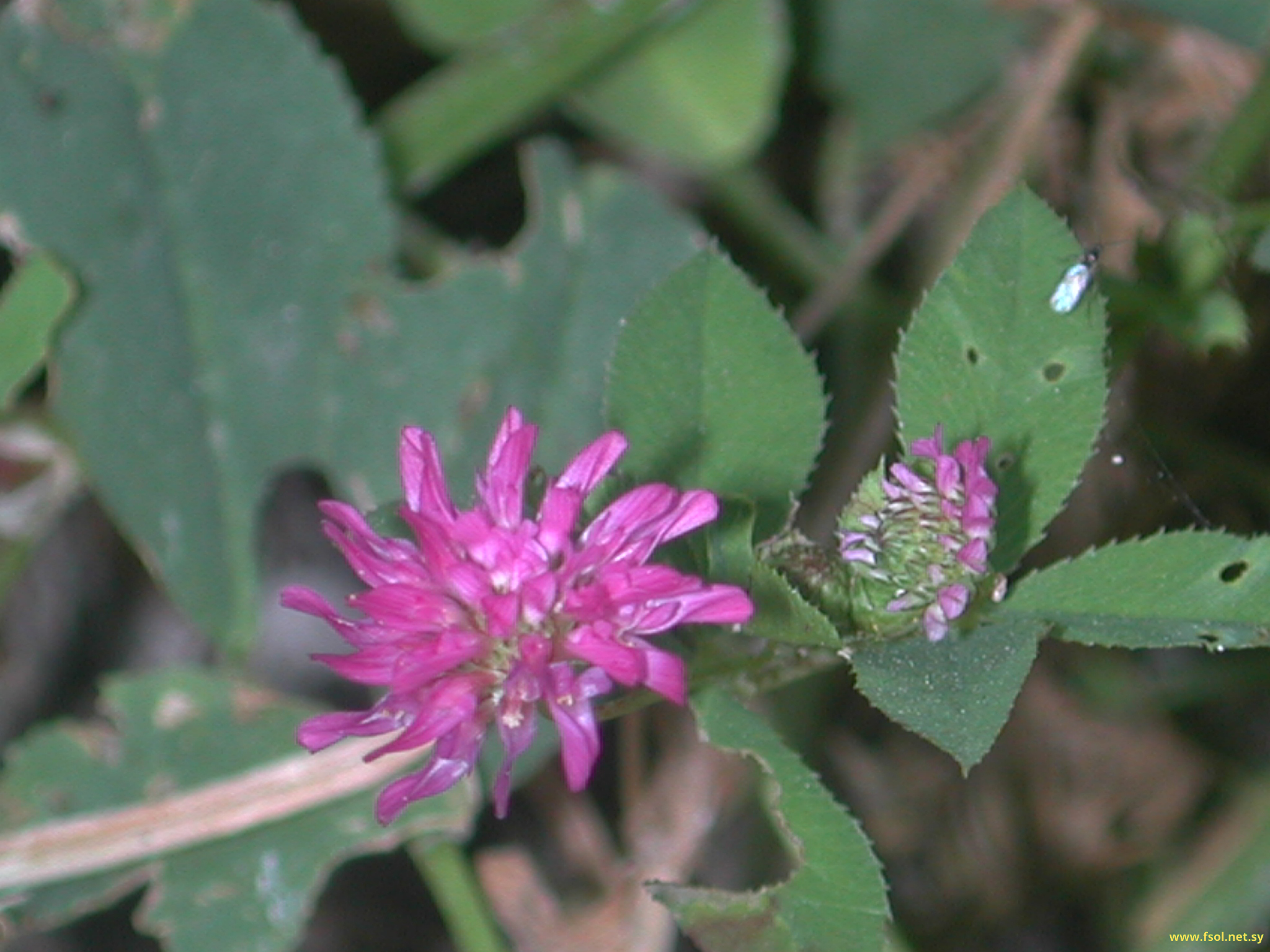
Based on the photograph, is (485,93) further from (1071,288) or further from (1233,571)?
(1233,571)

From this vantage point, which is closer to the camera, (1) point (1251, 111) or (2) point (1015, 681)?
(2) point (1015, 681)

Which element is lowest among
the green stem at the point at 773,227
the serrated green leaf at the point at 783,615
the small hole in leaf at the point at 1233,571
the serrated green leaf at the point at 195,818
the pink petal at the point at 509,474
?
the serrated green leaf at the point at 195,818

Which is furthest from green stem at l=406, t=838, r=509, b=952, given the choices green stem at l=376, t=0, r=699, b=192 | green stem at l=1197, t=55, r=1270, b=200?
green stem at l=1197, t=55, r=1270, b=200

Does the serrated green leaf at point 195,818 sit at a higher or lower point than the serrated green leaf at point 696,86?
lower

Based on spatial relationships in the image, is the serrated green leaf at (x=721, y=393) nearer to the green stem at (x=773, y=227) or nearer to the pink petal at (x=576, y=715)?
the pink petal at (x=576, y=715)

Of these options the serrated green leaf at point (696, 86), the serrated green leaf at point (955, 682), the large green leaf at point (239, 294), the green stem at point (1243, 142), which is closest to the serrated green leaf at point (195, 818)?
the large green leaf at point (239, 294)

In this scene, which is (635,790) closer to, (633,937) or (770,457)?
(633,937)

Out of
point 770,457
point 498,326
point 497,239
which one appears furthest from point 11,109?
point 770,457
